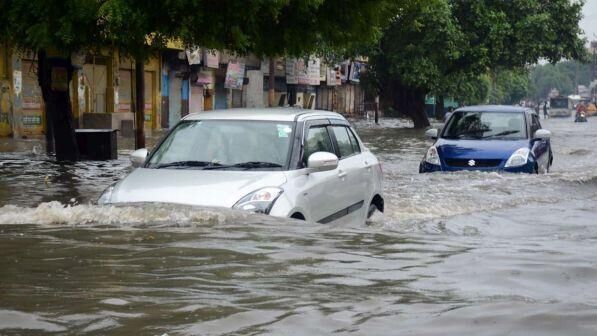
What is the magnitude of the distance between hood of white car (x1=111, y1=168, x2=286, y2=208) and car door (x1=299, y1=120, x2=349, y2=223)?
0.40 m

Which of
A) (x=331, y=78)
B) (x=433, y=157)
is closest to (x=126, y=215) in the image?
(x=433, y=157)

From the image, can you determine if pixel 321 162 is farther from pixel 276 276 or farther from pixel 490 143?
pixel 490 143

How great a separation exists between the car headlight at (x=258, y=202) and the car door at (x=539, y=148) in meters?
8.50

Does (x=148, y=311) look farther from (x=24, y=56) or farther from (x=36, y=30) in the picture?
(x=24, y=56)

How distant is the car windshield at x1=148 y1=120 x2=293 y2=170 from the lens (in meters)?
8.19

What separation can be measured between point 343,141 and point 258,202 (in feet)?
8.07

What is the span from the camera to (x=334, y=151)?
923cm

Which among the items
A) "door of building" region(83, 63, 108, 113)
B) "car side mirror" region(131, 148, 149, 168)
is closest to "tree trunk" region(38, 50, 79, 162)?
"car side mirror" region(131, 148, 149, 168)

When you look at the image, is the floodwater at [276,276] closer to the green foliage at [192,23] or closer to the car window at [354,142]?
the car window at [354,142]

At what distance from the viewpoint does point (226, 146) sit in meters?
8.42

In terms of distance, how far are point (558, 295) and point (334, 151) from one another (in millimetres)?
4029

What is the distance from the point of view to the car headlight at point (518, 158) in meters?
14.6

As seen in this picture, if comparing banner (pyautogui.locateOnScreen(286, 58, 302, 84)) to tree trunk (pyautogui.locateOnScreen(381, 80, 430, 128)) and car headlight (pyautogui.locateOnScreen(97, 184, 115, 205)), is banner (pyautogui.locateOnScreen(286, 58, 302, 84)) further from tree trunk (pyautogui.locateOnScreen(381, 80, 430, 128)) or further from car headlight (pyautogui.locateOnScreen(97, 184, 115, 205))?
car headlight (pyautogui.locateOnScreen(97, 184, 115, 205))

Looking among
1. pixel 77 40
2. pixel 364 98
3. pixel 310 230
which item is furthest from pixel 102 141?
pixel 364 98
